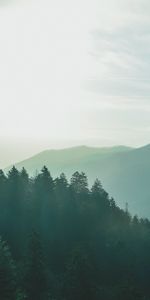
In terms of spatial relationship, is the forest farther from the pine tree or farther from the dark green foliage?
the dark green foliage

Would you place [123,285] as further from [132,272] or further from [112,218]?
[112,218]

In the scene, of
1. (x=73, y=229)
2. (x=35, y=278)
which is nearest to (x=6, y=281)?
(x=35, y=278)

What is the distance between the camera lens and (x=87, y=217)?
10300 centimetres

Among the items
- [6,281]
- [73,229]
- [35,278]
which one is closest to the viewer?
[6,281]

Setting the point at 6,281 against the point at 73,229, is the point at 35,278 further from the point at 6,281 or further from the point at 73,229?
the point at 73,229

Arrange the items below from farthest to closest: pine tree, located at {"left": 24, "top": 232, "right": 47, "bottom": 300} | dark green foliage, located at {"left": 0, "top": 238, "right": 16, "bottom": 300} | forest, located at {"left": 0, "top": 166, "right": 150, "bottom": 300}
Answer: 1. forest, located at {"left": 0, "top": 166, "right": 150, "bottom": 300}
2. pine tree, located at {"left": 24, "top": 232, "right": 47, "bottom": 300}
3. dark green foliage, located at {"left": 0, "top": 238, "right": 16, "bottom": 300}

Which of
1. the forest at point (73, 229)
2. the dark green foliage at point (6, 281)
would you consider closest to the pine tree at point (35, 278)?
the dark green foliage at point (6, 281)

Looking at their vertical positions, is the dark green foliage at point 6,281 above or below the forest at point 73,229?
below

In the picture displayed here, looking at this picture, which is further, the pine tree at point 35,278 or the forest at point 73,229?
the forest at point 73,229

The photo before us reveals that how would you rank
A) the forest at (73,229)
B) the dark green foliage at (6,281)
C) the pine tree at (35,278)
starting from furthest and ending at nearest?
the forest at (73,229)
the pine tree at (35,278)
the dark green foliage at (6,281)

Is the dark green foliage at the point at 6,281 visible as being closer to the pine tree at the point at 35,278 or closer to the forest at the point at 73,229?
the pine tree at the point at 35,278

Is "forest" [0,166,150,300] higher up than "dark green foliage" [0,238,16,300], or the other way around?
"forest" [0,166,150,300]

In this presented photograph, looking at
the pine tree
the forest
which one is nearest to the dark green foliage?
the pine tree

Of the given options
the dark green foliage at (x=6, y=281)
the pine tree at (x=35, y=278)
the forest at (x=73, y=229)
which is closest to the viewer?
the dark green foliage at (x=6, y=281)
